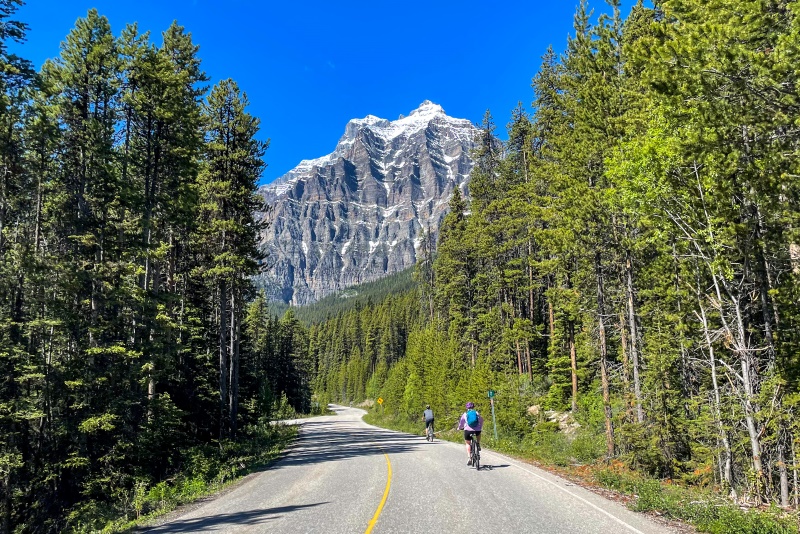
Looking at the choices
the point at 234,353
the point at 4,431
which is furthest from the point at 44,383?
the point at 234,353

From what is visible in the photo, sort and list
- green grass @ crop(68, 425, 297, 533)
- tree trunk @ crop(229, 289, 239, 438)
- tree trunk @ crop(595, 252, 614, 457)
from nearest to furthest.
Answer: green grass @ crop(68, 425, 297, 533) < tree trunk @ crop(595, 252, 614, 457) < tree trunk @ crop(229, 289, 239, 438)

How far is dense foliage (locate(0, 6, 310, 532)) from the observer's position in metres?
14.6

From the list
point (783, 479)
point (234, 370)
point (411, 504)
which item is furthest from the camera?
point (234, 370)

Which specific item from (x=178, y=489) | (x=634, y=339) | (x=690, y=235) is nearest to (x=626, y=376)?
(x=634, y=339)

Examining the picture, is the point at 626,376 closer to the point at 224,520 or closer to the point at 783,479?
the point at 783,479

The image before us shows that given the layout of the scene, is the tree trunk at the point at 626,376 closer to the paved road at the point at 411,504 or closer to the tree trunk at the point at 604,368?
the tree trunk at the point at 604,368

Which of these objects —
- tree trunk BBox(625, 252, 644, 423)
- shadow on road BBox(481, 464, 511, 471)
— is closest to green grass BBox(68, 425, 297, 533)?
shadow on road BBox(481, 464, 511, 471)

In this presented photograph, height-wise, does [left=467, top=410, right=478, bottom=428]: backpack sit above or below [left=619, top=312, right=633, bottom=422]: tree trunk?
below

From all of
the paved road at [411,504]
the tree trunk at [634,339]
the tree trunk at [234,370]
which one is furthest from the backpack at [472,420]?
the tree trunk at [234,370]

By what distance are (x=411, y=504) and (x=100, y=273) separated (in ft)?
46.5

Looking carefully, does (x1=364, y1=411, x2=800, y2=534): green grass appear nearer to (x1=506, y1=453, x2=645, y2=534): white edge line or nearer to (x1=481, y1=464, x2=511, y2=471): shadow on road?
(x1=506, y1=453, x2=645, y2=534): white edge line

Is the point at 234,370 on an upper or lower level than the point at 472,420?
upper

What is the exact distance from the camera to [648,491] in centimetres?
939

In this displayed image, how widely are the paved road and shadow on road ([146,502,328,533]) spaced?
0.8 inches
